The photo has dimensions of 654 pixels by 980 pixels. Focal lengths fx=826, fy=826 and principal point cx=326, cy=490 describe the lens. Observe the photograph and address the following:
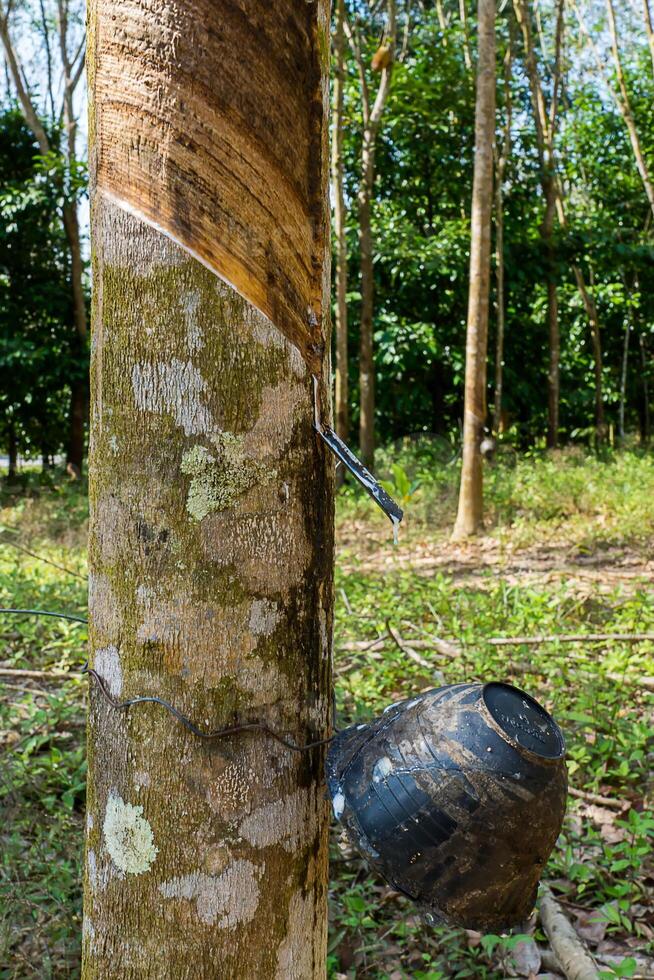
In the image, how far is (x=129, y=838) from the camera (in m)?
1.12

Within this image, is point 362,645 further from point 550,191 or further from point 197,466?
point 550,191

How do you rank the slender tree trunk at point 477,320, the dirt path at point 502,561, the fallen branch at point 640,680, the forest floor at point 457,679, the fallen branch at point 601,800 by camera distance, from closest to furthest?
the forest floor at point 457,679 < the fallen branch at point 601,800 < the fallen branch at point 640,680 < the dirt path at point 502,561 < the slender tree trunk at point 477,320

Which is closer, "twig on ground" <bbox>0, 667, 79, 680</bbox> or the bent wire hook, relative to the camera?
the bent wire hook

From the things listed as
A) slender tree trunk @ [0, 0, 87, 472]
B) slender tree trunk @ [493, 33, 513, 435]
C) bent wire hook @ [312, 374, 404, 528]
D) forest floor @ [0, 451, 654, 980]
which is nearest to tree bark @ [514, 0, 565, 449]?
slender tree trunk @ [493, 33, 513, 435]

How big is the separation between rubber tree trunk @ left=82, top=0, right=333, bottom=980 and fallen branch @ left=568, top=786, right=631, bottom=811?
6.81ft

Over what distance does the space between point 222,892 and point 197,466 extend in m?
0.57

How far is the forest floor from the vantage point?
7.54 ft

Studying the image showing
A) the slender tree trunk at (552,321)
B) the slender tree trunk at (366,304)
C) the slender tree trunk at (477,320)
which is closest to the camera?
the slender tree trunk at (477,320)

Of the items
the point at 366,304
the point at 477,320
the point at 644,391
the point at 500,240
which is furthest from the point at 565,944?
the point at 644,391

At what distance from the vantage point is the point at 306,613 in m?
1.19

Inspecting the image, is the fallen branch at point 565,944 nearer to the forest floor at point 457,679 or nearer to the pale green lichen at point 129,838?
the forest floor at point 457,679

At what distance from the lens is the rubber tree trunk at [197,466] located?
1087mm

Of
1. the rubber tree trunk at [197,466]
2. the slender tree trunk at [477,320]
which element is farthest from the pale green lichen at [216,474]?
the slender tree trunk at [477,320]

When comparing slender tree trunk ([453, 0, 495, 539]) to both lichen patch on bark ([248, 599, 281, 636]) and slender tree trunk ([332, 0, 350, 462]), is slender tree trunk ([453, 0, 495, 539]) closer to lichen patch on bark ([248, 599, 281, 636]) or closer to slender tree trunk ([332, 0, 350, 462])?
slender tree trunk ([332, 0, 350, 462])
